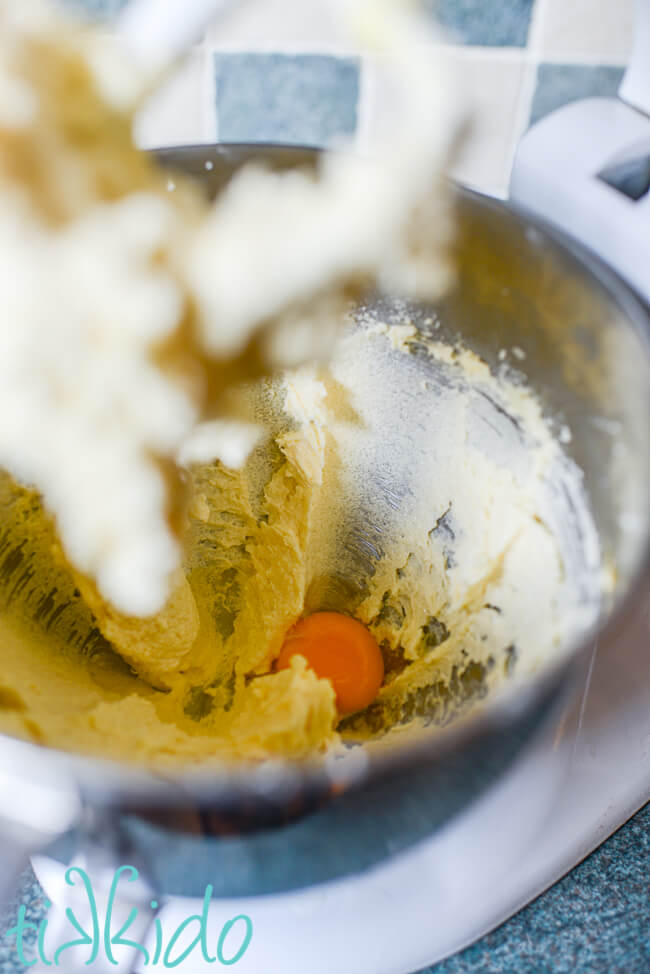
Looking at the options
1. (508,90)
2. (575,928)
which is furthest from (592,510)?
(508,90)

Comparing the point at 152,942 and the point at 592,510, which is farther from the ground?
the point at 592,510

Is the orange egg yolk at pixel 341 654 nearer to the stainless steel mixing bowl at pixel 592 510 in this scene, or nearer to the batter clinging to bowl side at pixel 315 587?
the batter clinging to bowl side at pixel 315 587

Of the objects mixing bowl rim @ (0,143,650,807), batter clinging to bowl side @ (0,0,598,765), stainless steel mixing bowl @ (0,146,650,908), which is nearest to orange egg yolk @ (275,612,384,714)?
batter clinging to bowl side @ (0,0,598,765)

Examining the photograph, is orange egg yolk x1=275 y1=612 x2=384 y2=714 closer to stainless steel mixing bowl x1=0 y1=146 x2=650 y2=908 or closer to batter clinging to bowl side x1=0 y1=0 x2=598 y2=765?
batter clinging to bowl side x1=0 y1=0 x2=598 y2=765

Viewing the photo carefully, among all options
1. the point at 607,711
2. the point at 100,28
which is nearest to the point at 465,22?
the point at 100,28

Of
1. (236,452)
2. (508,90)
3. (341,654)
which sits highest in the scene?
(508,90)

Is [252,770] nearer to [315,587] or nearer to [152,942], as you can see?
[152,942]

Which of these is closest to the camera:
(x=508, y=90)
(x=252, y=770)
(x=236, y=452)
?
(x=252, y=770)
